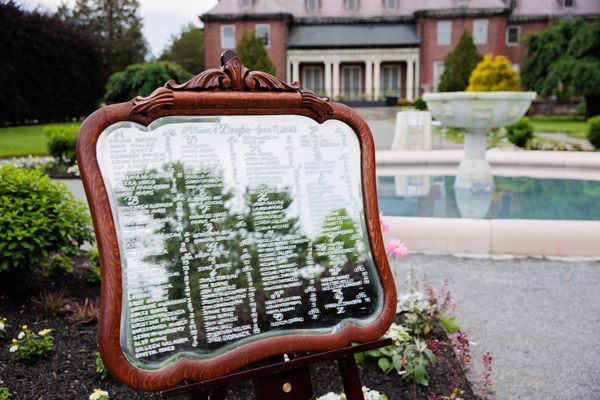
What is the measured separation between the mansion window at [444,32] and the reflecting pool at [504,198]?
98.7ft

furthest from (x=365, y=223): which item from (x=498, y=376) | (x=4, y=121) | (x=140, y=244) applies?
(x=4, y=121)

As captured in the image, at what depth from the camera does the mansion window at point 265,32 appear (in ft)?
125

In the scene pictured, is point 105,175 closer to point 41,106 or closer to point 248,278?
point 248,278

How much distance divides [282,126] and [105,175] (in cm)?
64

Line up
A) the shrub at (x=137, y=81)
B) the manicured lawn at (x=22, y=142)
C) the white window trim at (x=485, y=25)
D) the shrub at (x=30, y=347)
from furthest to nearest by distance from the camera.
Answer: the white window trim at (x=485, y=25)
the shrub at (x=137, y=81)
the manicured lawn at (x=22, y=142)
the shrub at (x=30, y=347)

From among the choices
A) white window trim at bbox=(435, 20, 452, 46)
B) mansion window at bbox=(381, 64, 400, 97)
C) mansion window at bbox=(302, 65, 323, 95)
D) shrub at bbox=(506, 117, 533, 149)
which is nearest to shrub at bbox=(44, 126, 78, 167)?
shrub at bbox=(506, 117, 533, 149)

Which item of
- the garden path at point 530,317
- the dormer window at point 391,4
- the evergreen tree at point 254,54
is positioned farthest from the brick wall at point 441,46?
the garden path at point 530,317

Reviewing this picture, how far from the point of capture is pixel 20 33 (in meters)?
26.0

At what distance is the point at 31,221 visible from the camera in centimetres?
365

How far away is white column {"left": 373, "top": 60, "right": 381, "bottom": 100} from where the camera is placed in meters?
38.6

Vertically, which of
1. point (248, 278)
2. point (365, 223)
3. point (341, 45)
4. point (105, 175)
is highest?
point (341, 45)

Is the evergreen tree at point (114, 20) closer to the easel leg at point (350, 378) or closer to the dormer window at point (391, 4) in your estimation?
the dormer window at point (391, 4)

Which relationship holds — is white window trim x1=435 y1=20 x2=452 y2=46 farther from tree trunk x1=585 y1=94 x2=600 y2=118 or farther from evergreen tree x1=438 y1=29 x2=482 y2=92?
tree trunk x1=585 y1=94 x2=600 y2=118

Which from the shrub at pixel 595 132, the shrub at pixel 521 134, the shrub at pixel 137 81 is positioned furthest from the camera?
the shrub at pixel 137 81
